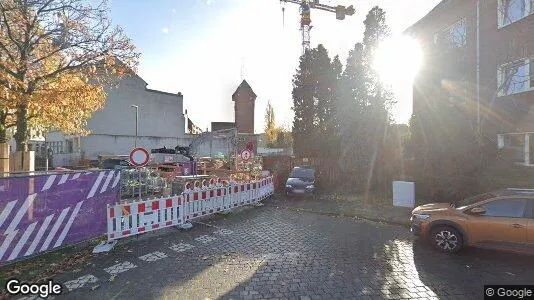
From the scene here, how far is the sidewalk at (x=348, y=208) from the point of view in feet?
34.8

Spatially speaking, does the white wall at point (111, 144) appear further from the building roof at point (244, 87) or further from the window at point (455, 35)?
the window at point (455, 35)

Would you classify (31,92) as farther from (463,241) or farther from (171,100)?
(171,100)

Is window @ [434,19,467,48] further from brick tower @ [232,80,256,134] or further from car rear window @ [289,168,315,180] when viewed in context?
brick tower @ [232,80,256,134]

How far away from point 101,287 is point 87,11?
1097 centimetres

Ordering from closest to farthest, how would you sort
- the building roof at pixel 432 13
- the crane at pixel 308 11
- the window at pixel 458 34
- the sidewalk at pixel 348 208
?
the sidewalk at pixel 348 208
the window at pixel 458 34
the building roof at pixel 432 13
the crane at pixel 308 11

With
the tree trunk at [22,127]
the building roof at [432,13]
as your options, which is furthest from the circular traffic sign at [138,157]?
the building roof at [432,13]

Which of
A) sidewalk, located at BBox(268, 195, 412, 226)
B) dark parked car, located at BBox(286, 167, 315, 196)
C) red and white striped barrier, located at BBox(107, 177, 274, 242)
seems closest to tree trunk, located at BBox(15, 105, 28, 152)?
red and white striped barrier, located at BBox(107, 177, 274, 242)

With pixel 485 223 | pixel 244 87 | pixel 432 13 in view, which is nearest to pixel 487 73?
pixel 432 13

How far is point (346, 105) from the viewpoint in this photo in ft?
59.4

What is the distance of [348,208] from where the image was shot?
1236 centimetres

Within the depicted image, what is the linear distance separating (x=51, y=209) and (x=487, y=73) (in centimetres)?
1792

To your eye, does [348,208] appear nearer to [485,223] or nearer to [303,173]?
[303,173]

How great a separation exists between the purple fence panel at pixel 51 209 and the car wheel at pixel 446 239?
7.85 metres

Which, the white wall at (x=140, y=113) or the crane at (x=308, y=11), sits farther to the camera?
the crane at (x=308, y=11)
